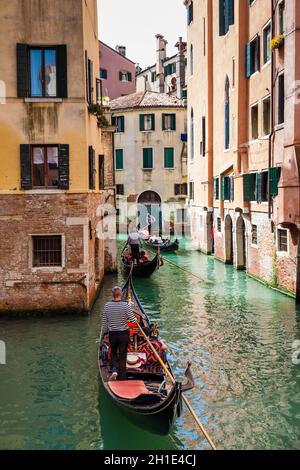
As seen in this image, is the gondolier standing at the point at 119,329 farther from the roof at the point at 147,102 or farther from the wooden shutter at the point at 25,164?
the roof at the point at 147,102

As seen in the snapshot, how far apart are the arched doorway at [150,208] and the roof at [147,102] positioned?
15.6 feet

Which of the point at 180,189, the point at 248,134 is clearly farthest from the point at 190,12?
the point at 248,134

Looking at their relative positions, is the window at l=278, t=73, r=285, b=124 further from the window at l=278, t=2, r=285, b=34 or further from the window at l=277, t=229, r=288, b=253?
the window at l=277, t=229, r=288, b=253

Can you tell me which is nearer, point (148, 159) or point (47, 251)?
point (47, 251)

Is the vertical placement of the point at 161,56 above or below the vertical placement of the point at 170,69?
above

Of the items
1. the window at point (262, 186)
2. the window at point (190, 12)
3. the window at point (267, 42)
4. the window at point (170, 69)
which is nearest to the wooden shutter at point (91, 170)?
the window at point (262, 186)

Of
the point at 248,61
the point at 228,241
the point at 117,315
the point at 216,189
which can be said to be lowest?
the point at 117,315

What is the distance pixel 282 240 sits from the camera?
14859mm

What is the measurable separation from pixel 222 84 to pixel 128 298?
38.3 feet

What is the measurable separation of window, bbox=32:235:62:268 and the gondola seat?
17.5 ft

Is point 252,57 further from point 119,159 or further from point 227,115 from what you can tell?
point 119,159

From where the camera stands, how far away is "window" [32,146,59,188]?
12.1 m

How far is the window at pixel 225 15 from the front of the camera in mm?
19455

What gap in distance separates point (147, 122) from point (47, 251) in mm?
21647
